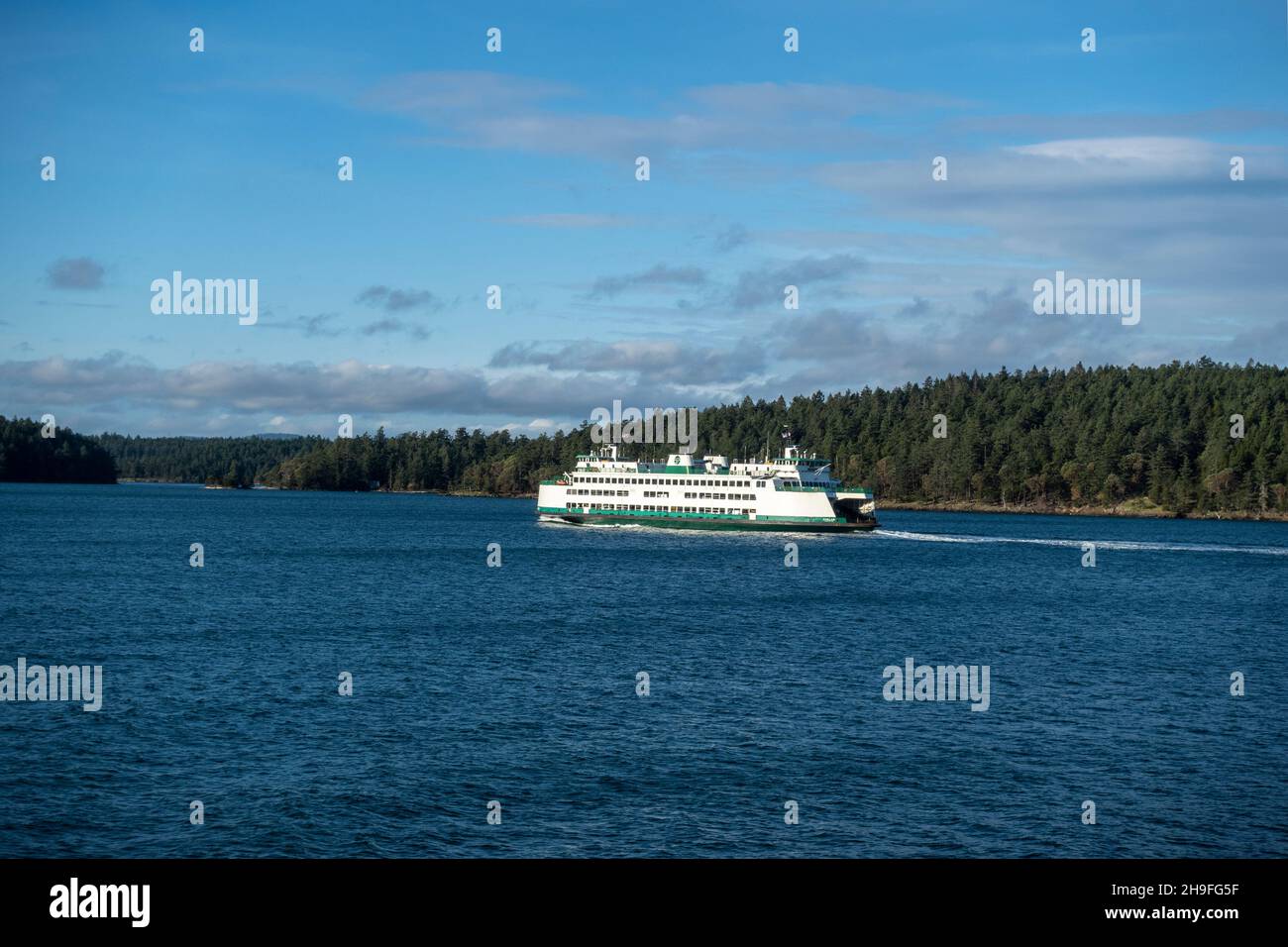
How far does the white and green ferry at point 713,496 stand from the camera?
12156 centimetres

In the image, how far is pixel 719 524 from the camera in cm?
12556

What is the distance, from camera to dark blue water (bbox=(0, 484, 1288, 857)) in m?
24.2

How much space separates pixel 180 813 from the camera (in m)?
24.7

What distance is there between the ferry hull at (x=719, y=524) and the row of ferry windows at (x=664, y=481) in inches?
163

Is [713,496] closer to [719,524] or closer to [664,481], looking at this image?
[719,524]

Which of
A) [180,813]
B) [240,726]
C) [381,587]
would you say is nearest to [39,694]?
[240,726]

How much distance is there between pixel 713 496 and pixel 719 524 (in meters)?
3.87

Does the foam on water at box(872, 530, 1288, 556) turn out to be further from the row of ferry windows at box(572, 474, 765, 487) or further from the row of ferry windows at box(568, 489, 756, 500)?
the row of ferry windows at box(572, 474, 765, 487)
